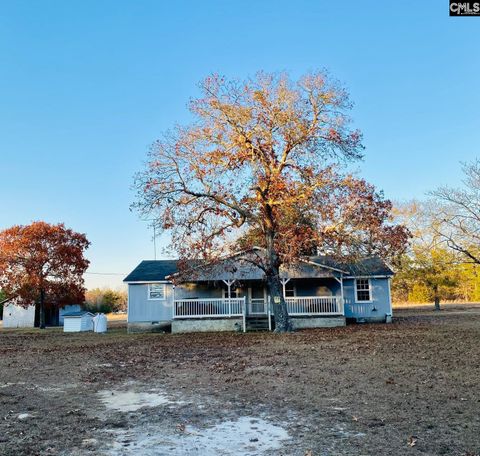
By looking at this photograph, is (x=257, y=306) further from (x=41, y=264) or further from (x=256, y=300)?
(x=41, y=264)

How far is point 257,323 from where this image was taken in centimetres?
2344

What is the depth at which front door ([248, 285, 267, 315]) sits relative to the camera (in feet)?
84.2

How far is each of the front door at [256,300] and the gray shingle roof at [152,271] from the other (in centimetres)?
481

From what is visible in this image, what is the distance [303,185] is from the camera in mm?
19625

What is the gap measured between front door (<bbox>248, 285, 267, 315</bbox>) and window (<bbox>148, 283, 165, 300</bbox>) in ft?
16.8

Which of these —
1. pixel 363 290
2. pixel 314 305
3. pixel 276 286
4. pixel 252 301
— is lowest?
pixel 314 305

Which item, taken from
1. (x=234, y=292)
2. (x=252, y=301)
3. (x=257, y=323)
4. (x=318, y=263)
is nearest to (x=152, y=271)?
(x=234, y=292)

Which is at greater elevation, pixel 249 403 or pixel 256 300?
pixel 256 300

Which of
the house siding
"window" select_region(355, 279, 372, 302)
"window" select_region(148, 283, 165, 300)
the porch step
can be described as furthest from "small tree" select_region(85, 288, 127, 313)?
"window" select_region(355, 279, 372, 302)

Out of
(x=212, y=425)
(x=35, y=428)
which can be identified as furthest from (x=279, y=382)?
(x=35, y=428)

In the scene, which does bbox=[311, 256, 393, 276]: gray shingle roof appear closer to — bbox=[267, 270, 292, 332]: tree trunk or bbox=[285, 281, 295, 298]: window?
bbox=[285, 281, 295, 298]: window

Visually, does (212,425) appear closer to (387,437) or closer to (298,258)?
(387,437)

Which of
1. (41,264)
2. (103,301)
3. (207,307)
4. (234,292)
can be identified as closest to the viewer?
(207,307)

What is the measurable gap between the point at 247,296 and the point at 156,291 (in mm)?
5369
